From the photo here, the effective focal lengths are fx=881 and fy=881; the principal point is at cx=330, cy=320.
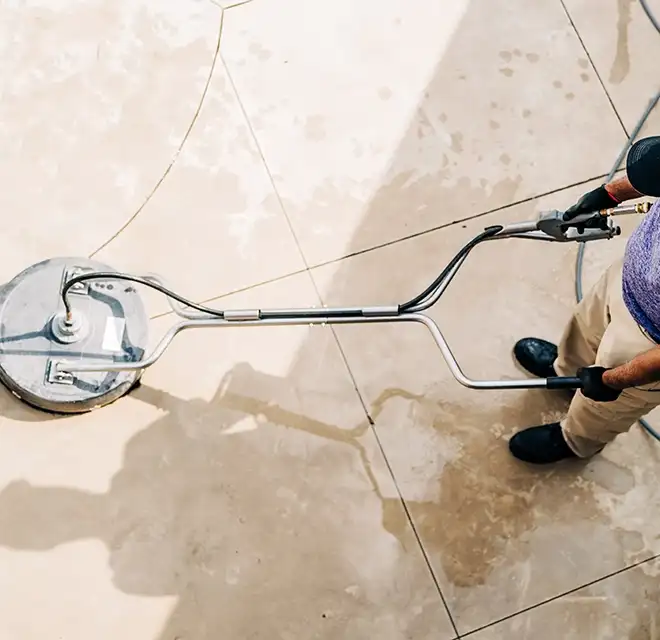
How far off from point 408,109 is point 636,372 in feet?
3.10

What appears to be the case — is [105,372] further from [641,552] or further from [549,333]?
[641,552]

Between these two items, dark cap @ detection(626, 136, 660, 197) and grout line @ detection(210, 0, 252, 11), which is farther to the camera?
grout line @ detection(210, 0, 252, 11)

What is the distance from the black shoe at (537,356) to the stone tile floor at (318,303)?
36mm

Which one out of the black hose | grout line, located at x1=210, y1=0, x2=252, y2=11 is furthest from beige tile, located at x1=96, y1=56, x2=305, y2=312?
the black hose

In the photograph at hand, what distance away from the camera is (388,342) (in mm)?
1815

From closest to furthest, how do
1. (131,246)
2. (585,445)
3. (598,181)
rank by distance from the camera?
(585,445), (131,246), (598,181)

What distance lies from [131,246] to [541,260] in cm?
87

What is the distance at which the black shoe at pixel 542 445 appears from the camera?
5.64 ft

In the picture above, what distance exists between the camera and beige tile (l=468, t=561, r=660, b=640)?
5.54 ft

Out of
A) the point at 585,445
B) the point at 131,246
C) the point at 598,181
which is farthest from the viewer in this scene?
the point at 598,181

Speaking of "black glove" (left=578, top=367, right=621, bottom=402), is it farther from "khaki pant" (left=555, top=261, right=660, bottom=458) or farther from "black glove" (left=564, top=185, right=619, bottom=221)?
"black glove" (left=564, top=185, right=619, bottom=221)

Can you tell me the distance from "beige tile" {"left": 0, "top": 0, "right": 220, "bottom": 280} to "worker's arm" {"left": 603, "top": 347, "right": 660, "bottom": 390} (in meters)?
1.03

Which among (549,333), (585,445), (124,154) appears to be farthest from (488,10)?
(585,445)

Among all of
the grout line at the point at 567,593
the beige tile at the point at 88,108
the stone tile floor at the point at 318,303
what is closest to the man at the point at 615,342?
the stone tile floor at the point at 318,303
